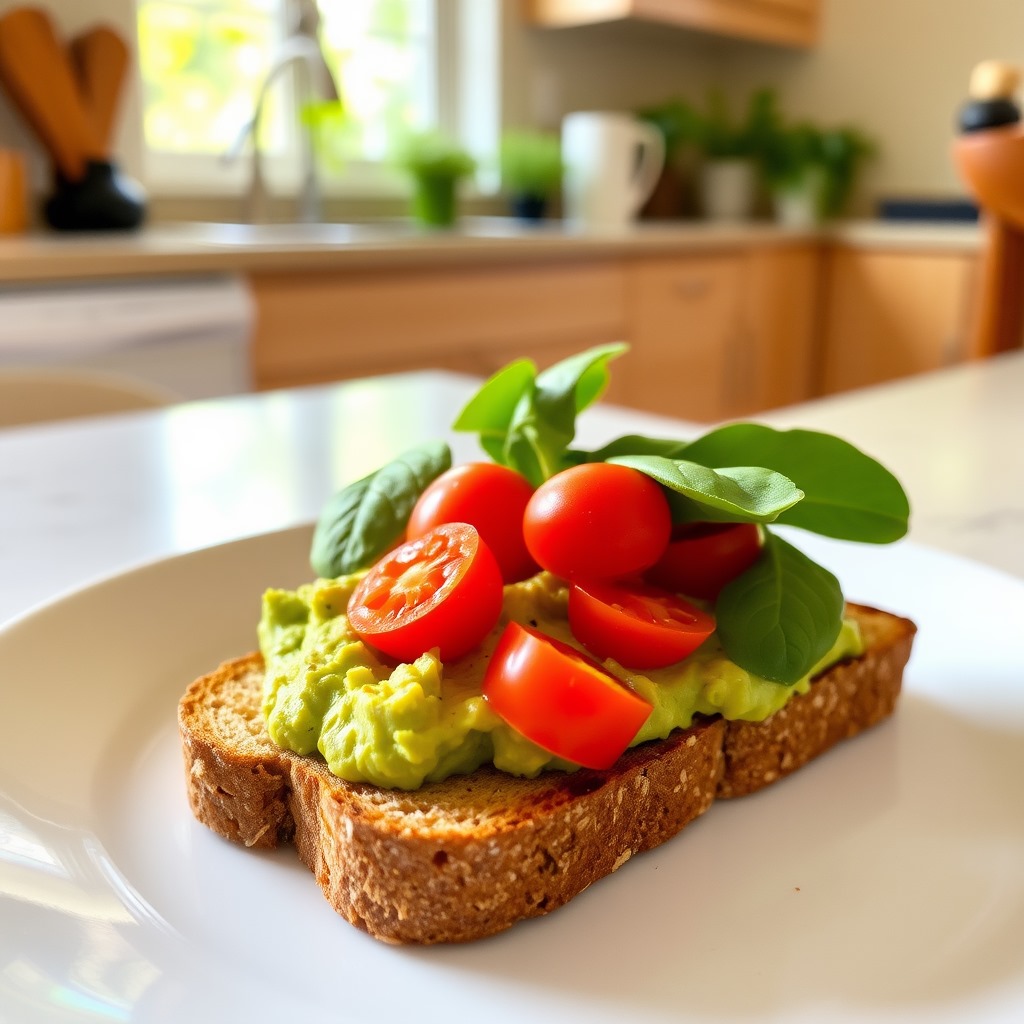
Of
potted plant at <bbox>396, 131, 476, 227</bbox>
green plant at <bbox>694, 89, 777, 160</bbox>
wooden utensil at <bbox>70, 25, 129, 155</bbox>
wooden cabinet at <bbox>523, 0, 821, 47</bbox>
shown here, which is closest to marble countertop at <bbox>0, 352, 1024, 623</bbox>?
wooden utensil at <bbox>70, 25, 129, 155</bbox>

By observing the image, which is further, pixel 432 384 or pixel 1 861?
pixel 432 384

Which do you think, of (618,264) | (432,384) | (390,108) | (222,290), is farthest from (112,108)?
(432,384)

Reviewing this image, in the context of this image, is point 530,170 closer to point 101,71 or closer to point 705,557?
point 101,71

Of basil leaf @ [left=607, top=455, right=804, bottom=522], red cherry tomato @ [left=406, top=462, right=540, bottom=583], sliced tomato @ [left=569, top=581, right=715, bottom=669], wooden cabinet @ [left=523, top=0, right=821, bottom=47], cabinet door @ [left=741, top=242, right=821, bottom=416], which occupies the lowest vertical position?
cabinet door @ [left=741, top=242, right=821, bottom=416]

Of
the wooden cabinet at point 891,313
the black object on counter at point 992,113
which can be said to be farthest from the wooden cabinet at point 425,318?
the black object on counter at point 992,113

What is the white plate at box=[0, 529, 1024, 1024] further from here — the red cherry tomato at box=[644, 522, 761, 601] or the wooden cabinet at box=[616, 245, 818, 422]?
the wooden cabinet at box=[616, 245, 818, 422]

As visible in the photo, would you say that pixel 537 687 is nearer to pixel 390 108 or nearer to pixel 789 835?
pixel 789 835
